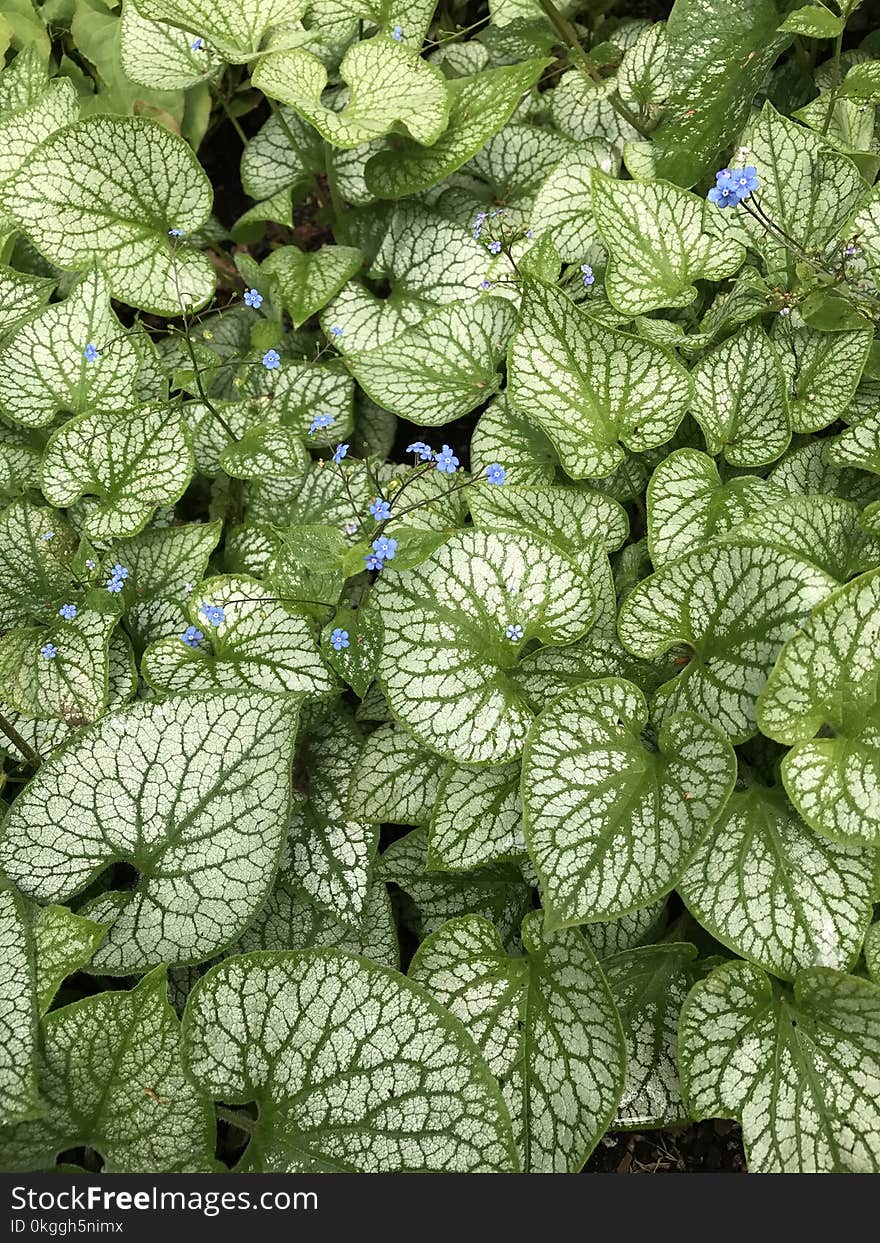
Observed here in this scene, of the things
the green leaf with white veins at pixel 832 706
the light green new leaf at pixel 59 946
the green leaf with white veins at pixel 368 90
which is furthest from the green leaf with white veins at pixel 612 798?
the green leaf with white veins at pixel 368 90

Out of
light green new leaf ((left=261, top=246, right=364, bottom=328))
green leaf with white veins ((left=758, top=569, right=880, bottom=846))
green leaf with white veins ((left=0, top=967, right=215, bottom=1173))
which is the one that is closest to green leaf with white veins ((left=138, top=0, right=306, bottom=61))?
light green new leaf ((left=261, top=246, right=364, bottom=328))

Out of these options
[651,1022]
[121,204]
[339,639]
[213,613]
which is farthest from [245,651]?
[121,204]

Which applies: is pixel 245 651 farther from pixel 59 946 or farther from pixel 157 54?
pixel 157 54

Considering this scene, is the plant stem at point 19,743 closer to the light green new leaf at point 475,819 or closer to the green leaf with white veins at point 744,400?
the light green new leaf at point 475,819

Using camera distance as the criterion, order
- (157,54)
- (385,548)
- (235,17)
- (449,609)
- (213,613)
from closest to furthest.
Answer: (385,548) → (449,609) → (213,613) → (235,17) → (157,54)

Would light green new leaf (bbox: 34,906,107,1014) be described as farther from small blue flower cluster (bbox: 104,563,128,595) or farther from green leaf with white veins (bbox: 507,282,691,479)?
green leaf with white veins (bbox: 507,282,691,479)

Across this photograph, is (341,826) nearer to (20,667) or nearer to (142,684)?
(142,684)

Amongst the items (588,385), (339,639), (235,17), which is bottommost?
(339,639)
